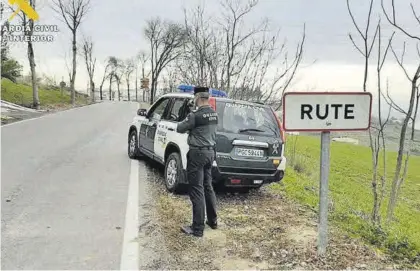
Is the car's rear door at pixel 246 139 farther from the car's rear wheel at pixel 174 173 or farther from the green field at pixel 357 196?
the green field at pixel 357 196

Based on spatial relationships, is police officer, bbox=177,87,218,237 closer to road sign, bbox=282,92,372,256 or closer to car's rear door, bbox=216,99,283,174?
car's rear door, bbox=216,99,283,174

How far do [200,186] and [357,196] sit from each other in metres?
9.03

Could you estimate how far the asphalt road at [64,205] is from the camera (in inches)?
171

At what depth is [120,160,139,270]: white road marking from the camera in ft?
13.8

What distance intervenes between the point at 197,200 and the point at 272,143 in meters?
2.03

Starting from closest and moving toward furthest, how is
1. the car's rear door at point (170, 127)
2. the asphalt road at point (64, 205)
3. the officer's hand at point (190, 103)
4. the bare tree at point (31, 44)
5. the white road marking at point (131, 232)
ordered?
the white road marking at point (131, 232) < the asphalt road at point (64, 205) < the officer's hand at point (190, 103) < the car's rear door at point (170, 127) < the bare tree at point (31, 44)

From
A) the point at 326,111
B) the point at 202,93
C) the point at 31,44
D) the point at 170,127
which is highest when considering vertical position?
the point at 31,44

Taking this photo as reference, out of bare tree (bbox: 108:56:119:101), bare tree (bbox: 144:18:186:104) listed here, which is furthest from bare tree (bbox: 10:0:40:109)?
bare tree (bbox: 108:56:119:101)

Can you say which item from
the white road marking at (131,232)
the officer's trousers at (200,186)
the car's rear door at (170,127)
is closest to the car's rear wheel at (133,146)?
the car's rear door at (170,127)

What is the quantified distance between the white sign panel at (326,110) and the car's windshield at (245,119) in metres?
2.40

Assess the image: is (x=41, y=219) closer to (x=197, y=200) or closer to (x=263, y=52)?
(x=197, y=200)

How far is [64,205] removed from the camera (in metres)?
6.17

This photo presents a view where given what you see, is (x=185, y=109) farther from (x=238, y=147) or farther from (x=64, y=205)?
(x=64, y=205)

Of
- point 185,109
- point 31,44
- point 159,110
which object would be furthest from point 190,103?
point 31,44
